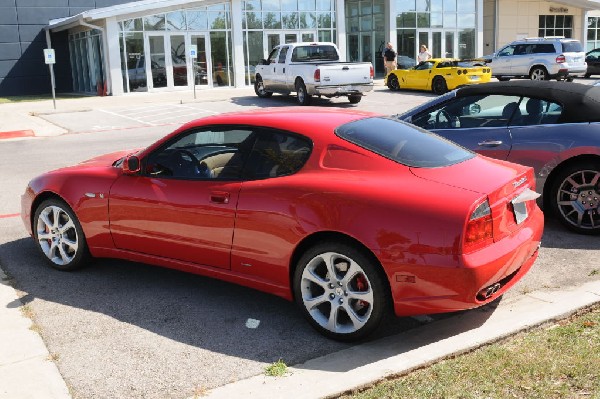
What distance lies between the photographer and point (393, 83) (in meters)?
28.0

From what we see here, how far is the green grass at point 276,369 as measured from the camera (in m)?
3.96

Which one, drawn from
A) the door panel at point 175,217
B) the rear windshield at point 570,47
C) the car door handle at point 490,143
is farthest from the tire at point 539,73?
the door panel at point 175,217

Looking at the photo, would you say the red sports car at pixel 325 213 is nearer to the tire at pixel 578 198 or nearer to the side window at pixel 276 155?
the side window at pixel 276 155

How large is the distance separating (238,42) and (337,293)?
28.8m

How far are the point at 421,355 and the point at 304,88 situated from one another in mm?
19049

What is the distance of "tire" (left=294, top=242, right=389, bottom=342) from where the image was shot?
4242 mm

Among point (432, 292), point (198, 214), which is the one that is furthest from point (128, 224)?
point (432, 292)

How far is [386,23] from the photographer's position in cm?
3594

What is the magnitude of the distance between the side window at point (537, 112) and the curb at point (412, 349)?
→ 2291 millimetres

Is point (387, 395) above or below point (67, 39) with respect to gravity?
below

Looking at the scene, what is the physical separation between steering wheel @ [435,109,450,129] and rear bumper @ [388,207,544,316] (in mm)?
3257

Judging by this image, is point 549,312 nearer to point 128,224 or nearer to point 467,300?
point 467,300

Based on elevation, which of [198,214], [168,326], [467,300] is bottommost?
[168,326]

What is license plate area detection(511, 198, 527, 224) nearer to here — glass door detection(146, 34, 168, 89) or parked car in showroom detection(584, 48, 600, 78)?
glass door detection(146, 34, 168, 89)
